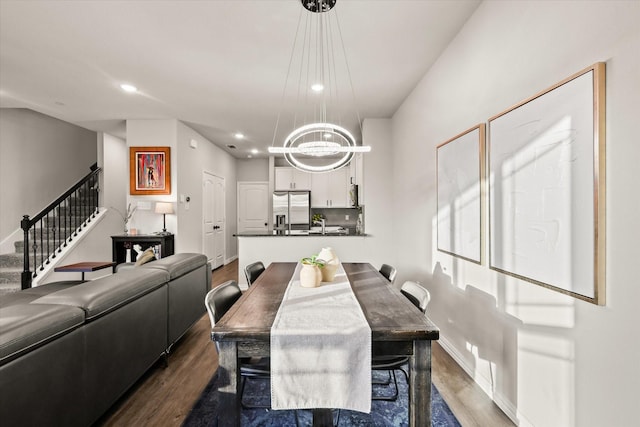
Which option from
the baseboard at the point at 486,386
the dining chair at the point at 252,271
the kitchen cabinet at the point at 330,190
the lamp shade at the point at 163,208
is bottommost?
the baseboard at the point at 486,386

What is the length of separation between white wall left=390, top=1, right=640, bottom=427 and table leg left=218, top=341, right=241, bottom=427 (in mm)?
1512

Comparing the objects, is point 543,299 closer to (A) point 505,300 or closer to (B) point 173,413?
(A) point 505,300

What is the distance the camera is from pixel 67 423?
4.63 feet

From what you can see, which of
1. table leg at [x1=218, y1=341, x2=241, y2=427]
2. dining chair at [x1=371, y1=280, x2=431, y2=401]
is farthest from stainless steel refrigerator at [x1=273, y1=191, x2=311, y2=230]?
table leg at [x1=218, y1=341, x2=241, y2=427]

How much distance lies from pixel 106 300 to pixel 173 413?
83 centimetres

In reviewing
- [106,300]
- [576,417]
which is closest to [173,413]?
[106,300]

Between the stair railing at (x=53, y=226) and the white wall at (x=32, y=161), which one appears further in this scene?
the white wall at (x=32, y=161)

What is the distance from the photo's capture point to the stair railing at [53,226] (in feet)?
13.6

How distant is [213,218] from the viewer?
21.9 ft

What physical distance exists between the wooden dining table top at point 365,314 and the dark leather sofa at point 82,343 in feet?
2.31

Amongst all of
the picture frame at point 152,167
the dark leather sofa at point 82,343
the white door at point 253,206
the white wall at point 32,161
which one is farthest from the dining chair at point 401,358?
the white door at point 253,206

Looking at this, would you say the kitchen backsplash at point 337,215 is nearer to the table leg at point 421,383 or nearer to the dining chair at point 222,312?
the dining chair at point 222,312

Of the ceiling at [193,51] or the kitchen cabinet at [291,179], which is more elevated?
the ceiling at [193,51]

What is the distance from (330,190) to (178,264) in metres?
4.94
